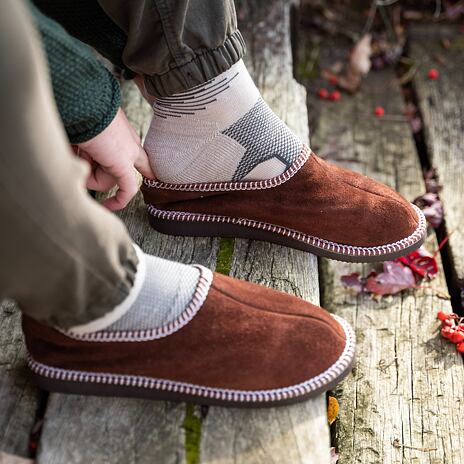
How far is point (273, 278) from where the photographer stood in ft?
4.91

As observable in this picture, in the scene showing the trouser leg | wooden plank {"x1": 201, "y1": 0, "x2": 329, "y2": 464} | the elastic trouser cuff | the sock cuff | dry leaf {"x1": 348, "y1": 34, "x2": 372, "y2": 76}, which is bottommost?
dry leaf {"x1": 348, "y1": 34, "x2": 372, "y2": 76}

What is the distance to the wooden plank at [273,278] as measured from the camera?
45.9 inches

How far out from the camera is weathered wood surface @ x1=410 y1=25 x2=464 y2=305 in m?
2.03

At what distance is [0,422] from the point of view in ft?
3.98

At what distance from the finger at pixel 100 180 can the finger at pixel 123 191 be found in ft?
0.10

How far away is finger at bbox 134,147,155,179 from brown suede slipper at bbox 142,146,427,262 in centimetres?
2

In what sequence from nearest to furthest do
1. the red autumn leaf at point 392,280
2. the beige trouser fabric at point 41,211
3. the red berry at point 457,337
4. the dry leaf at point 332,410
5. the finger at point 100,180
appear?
the beige trouser fabric at point 41,211
the finger at point 100,180
the dry leaf at point 332,410
the red berry at point 457,337
the red autumn leaf at point 392,280

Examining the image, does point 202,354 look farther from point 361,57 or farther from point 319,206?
point 361,57

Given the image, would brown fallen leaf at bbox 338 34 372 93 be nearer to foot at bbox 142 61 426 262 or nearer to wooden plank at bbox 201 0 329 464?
wooden plank at bbox 201 0 329 464

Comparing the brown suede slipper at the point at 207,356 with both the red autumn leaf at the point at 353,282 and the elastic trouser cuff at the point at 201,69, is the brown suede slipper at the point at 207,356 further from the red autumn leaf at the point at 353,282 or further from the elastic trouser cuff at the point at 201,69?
the red autumn leaf at the point at 353,282

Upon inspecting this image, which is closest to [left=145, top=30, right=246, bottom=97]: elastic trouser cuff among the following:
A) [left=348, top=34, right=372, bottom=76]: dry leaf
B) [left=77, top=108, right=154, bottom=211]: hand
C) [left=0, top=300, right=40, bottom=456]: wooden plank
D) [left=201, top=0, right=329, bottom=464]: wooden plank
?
[left=77, top=108, right=154, bottom=211]: hand

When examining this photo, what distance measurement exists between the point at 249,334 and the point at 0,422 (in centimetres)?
45

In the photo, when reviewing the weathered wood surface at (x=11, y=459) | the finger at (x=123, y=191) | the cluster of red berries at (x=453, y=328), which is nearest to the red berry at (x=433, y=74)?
the cluster of red berries at (x=453, y=328)

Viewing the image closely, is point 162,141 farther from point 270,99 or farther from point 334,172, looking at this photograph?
point 270,99
